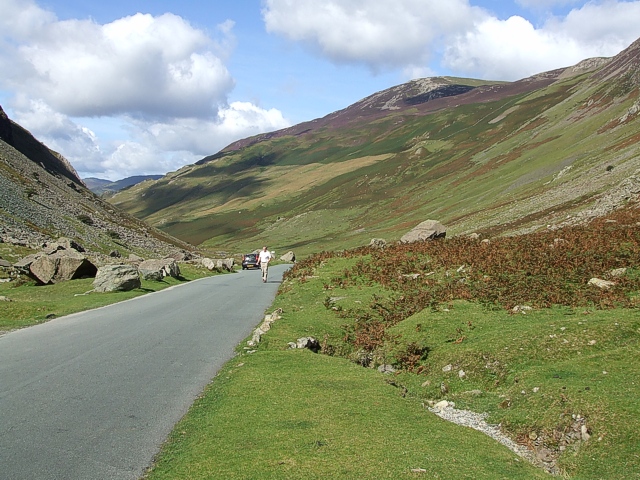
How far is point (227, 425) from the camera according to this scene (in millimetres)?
10461

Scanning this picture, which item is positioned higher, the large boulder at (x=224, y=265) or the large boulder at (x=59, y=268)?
the large boulder at (x=59, y=268)

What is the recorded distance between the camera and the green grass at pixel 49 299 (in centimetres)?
2364

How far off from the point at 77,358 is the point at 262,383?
715 cm

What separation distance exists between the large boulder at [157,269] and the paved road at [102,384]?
17.0 m

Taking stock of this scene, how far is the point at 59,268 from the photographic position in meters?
37.5

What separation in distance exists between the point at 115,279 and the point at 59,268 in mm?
6868

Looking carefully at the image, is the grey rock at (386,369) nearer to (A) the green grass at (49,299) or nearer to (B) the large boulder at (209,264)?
(A) the green grass at (49,299)

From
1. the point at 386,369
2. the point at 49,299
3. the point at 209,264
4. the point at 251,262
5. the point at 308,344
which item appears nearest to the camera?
the point at 386,369

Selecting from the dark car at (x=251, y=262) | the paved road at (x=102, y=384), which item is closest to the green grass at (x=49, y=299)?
the paved road at (x=102, y=384)

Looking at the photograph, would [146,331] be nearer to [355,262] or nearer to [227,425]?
[227,425]

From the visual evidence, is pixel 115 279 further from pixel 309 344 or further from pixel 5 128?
pixel 5 128

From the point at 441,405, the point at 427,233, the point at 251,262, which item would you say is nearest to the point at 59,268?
the point at 427,233

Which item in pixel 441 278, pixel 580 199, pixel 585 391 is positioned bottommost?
pixel 585 391

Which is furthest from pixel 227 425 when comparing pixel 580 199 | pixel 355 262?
pixel 580 199
